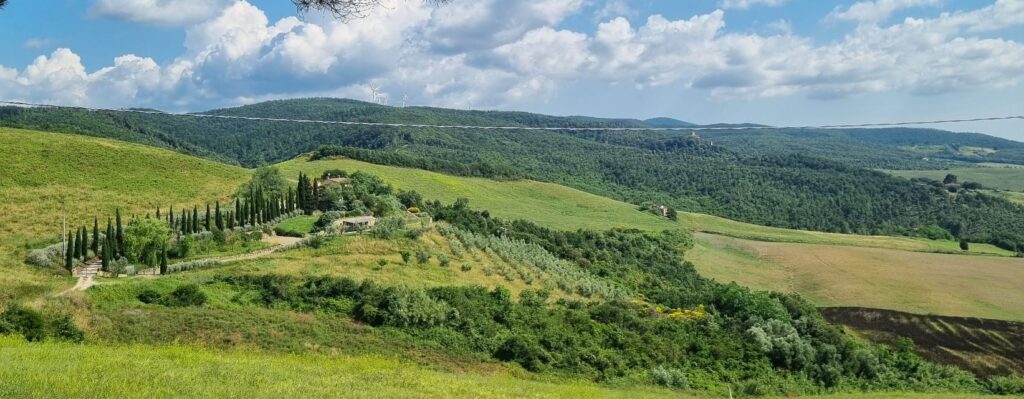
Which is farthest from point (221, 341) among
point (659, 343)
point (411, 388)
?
point (659, 343)

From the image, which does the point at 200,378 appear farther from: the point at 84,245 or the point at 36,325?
the point at 84,245

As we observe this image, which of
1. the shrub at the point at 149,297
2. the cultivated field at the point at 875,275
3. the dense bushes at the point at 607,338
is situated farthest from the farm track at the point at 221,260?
the cultivated field at the point at 875,275

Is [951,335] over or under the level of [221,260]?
under

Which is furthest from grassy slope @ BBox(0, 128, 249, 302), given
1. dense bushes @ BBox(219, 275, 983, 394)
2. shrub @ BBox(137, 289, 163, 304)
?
dense bushes @ BBox(219, 275, 983, 394)

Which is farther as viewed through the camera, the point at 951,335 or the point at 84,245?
the point at 951,335

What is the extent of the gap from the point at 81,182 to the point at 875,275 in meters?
78.0

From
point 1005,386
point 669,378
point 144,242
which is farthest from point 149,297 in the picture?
point 1005,386

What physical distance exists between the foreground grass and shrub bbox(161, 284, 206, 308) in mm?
9013

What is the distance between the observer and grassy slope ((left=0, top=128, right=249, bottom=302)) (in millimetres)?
51062

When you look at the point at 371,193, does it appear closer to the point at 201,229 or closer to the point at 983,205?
the point at 201,229

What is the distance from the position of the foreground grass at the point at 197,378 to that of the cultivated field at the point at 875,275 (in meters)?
52.3

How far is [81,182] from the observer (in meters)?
65.6

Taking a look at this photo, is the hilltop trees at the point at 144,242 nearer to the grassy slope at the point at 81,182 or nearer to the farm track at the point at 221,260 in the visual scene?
the farm track at the point at 221,260

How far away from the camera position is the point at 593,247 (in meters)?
76.4
